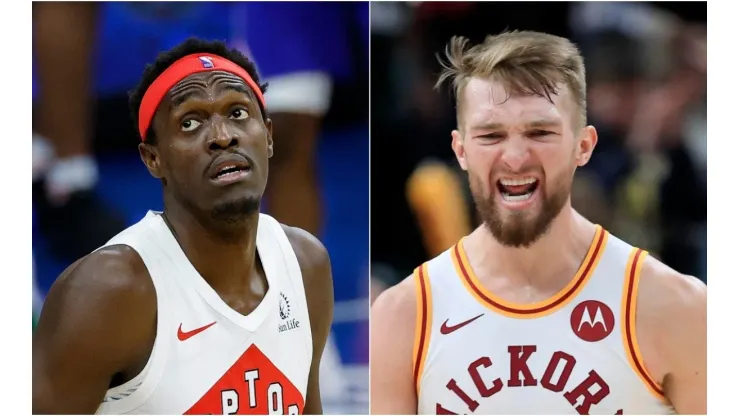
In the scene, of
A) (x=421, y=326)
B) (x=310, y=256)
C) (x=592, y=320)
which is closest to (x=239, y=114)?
(x=310, y=256)

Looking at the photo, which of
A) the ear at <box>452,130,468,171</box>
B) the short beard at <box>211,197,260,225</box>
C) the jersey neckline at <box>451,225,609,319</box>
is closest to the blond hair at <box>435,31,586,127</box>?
the ear at <box>452,130,468,171</box>

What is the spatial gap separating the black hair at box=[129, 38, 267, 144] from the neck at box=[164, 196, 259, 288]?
267 millimetres

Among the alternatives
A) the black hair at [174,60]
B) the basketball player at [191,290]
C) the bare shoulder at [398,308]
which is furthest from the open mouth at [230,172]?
the bare shoulder at [398,308]

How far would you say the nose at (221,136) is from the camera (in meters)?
2.69

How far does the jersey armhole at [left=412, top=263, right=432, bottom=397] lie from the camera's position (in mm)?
2865

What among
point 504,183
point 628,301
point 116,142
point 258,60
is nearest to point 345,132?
point 258,60

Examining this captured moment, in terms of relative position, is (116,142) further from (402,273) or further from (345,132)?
(402,273)

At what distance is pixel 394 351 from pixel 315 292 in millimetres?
347

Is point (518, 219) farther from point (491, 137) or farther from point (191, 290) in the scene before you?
point (191, 290)

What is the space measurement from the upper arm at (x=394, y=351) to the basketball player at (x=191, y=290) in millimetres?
230

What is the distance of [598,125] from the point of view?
115 inches

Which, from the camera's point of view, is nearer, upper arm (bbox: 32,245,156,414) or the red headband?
upper arm (bbox: 32,245,156,414)

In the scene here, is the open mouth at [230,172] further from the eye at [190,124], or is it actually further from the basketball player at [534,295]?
the basketball player at [534,295]

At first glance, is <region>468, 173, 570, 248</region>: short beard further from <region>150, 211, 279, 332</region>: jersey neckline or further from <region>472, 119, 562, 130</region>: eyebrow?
<region>150, 211, 279, 332</region>: jersey neckline
